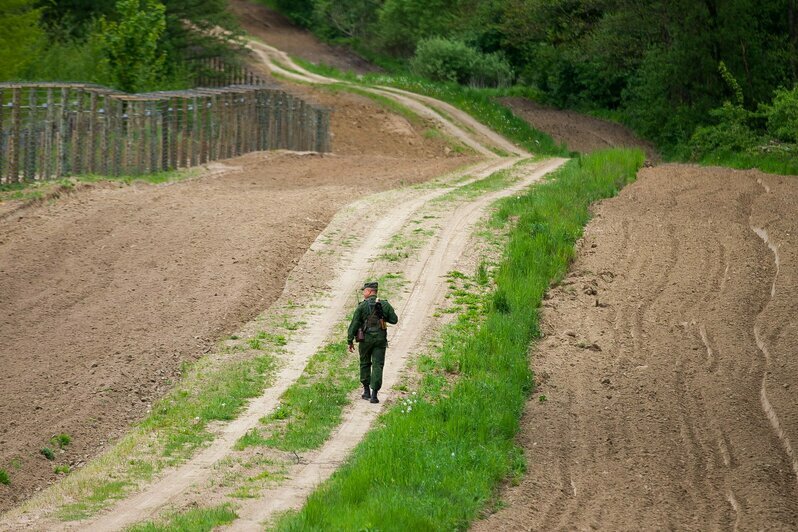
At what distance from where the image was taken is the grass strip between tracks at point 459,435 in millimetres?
11531

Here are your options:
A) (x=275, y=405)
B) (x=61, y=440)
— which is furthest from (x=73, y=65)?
(x=61, y=440)

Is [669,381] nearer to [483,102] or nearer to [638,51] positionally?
[638,51]

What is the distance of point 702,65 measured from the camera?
48844 mm

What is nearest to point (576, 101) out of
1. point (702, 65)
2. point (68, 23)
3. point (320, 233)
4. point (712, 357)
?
point (702, 65)

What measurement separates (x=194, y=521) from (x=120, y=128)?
75.5 feet

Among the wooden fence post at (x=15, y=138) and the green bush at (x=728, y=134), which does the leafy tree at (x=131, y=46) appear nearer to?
the wooden fence post at (x=15, y=138)

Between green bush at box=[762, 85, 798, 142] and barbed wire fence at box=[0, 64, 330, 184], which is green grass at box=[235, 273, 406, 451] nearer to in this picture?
barbed wire fence at box=[0, 64, 330, 184]

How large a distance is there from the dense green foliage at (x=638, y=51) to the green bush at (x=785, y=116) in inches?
4.2

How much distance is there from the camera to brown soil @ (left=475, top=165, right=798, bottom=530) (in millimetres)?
12664

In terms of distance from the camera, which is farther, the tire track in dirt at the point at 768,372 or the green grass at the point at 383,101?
the green grass at the point at 383,101

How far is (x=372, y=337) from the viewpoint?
1598 cm

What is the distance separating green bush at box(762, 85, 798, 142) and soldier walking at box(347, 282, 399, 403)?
26.6 meters

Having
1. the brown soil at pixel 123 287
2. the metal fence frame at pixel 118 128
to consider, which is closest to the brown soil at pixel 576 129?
Result: the metal fence frame at pixel 118 128

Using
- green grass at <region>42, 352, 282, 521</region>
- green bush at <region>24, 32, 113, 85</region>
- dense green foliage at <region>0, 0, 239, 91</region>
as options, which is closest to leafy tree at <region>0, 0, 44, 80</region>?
dense green foliage at <region>0, 0, 239, 91</region>
